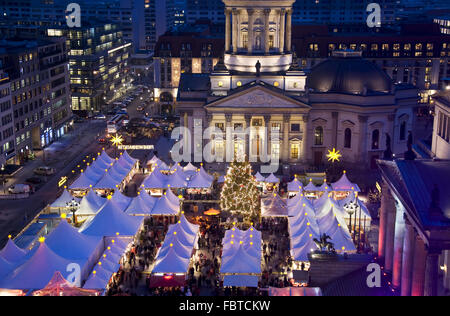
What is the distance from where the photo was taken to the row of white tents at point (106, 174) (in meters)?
76.4

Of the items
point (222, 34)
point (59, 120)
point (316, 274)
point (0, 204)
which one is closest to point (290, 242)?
point (316, 274)

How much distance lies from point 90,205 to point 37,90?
1610 inches

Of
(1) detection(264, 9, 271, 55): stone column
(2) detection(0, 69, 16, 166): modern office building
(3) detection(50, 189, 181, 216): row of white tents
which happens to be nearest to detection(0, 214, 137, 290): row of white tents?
(3) detection(50, 189, 181, 216): row of white tents

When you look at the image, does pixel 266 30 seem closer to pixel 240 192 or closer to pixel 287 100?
pixel 287 100

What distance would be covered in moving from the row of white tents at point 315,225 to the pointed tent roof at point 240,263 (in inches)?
178

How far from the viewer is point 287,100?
9300cm

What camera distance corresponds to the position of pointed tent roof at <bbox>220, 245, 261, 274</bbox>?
173 ft

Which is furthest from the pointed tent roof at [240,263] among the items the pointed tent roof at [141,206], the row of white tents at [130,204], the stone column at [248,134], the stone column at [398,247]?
the stone column at [248,134]

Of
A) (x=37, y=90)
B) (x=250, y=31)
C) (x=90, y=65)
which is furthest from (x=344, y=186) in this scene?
(x=90, y=65)

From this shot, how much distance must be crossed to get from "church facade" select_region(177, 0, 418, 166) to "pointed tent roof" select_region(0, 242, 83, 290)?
160 ft

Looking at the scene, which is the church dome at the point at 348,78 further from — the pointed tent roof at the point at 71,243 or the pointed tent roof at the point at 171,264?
the pointed tent roof at the point at 71,243

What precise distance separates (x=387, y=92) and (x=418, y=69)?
45161 millimetres

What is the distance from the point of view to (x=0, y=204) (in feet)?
246

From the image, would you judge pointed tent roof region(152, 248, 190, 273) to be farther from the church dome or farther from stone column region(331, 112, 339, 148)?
the church dome
